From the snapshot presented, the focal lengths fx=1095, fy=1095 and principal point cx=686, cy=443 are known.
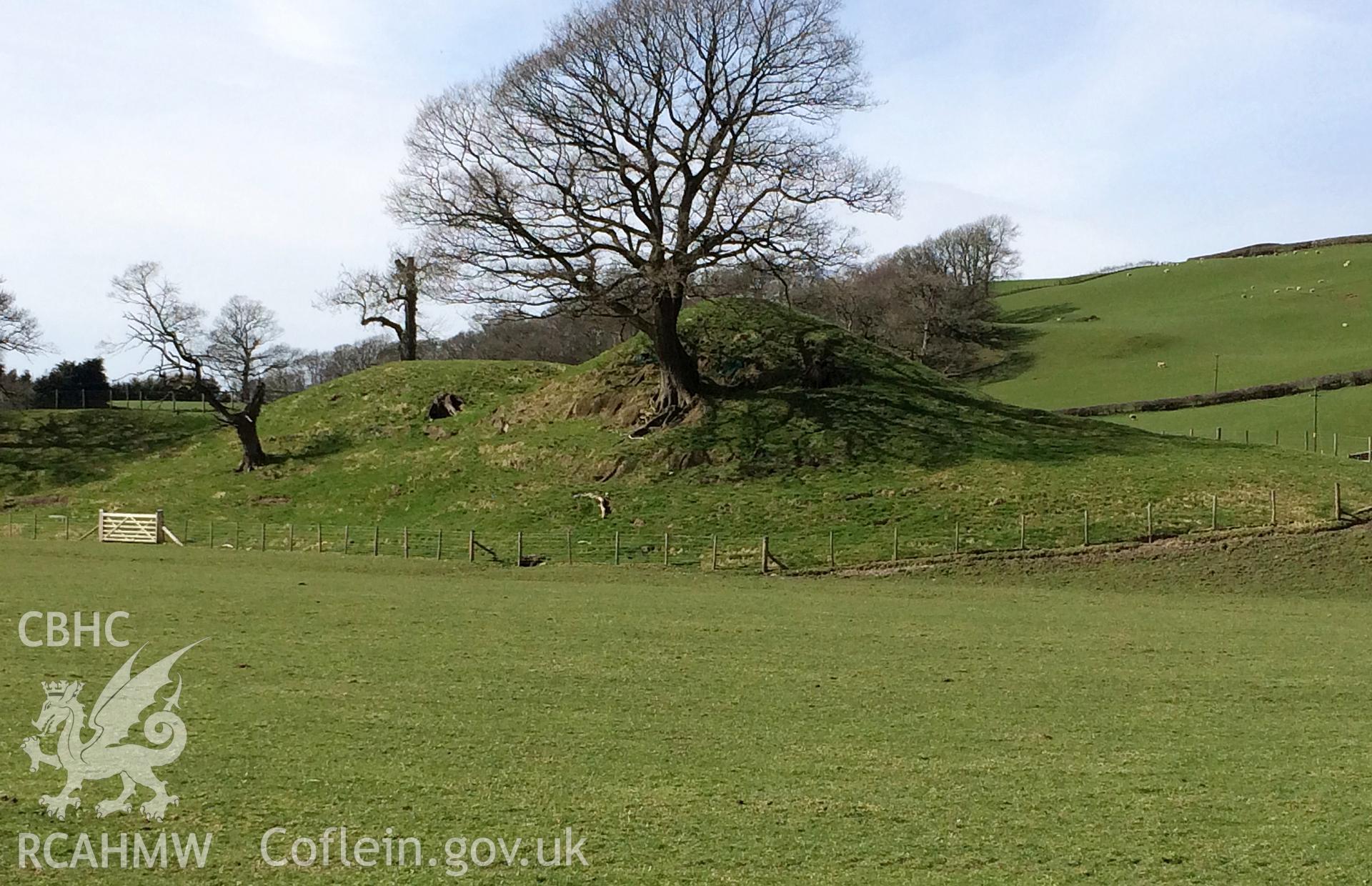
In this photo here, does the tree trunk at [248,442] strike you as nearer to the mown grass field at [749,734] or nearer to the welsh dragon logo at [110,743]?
the mown grass field at [749,734]

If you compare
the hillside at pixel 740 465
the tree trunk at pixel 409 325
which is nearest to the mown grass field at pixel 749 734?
the hillside at pixel 740 465

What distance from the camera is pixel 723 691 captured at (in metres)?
15.5

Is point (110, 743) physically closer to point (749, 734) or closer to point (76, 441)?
point (749, 734)

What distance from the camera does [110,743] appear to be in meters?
11.3

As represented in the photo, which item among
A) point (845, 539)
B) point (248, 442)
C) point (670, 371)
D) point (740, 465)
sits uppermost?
point (670, 371)

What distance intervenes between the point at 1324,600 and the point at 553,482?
27782 mm

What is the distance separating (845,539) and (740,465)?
7717mm

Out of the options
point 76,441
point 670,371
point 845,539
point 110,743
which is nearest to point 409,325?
point 76,441

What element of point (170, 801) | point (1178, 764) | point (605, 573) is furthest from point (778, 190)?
point (170, 801)

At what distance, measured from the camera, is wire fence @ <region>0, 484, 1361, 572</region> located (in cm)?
3647

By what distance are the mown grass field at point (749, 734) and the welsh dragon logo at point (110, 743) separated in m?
0.19

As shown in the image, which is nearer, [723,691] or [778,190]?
[723,691]

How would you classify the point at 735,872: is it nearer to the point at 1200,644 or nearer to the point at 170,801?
the point at 170,801

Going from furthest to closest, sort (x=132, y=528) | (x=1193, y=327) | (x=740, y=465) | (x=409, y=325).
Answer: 1. (x=1193, y=327)
2. (x=409, y=325)
3. (x=740, y=465)
4. (x=132, y=528)
